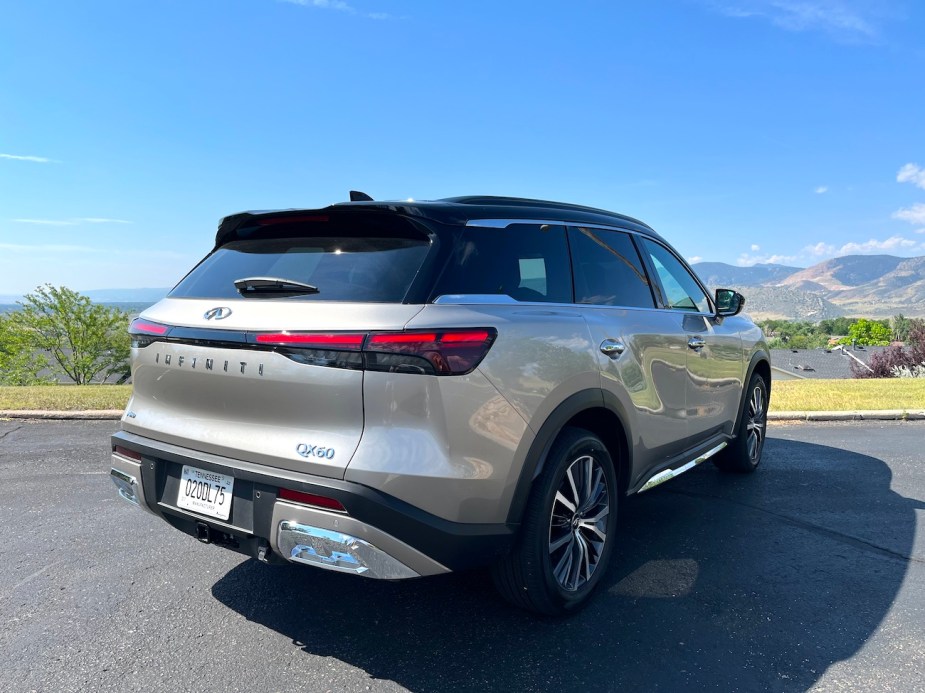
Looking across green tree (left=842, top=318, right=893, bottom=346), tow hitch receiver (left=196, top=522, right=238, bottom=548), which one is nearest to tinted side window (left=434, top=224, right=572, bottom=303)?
tow hitch receiver (left=196, top=522, right=238, bottom=548)

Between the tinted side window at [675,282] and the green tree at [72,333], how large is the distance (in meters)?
40.6

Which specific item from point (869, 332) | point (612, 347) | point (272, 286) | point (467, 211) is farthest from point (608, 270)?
point (869, 332)

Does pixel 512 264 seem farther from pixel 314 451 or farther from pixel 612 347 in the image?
pixel 314 451

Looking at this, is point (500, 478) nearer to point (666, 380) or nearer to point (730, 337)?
point (666, 380)

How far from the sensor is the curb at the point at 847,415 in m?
8.52

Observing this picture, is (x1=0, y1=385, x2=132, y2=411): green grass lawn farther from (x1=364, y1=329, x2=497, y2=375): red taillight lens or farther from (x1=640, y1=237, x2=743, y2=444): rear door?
(x1=364, y1=329, x2=497, y2=375): red taillight lens

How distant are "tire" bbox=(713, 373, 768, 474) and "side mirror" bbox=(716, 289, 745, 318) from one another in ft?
2.53

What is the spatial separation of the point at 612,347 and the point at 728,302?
6.94 feet

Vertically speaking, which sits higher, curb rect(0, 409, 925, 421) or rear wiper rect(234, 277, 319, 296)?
rear wiper rect(234, 277, 319, 296)

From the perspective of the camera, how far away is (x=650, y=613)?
309 centimetres

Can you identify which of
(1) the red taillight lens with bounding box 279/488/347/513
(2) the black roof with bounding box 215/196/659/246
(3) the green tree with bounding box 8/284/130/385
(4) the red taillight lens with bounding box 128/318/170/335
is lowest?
(3) the green tree with bounding box 8/284/130/385

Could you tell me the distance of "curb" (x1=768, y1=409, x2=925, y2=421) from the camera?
28.0 feet

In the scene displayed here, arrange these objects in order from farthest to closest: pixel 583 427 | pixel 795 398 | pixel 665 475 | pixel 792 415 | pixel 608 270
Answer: pixel 795 398
pixel 792 415
pixel 665 475
pixel 608 270
pixel 583 427

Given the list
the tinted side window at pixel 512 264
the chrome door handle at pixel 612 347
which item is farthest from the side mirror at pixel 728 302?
the tinted side window at pixel 512 264
